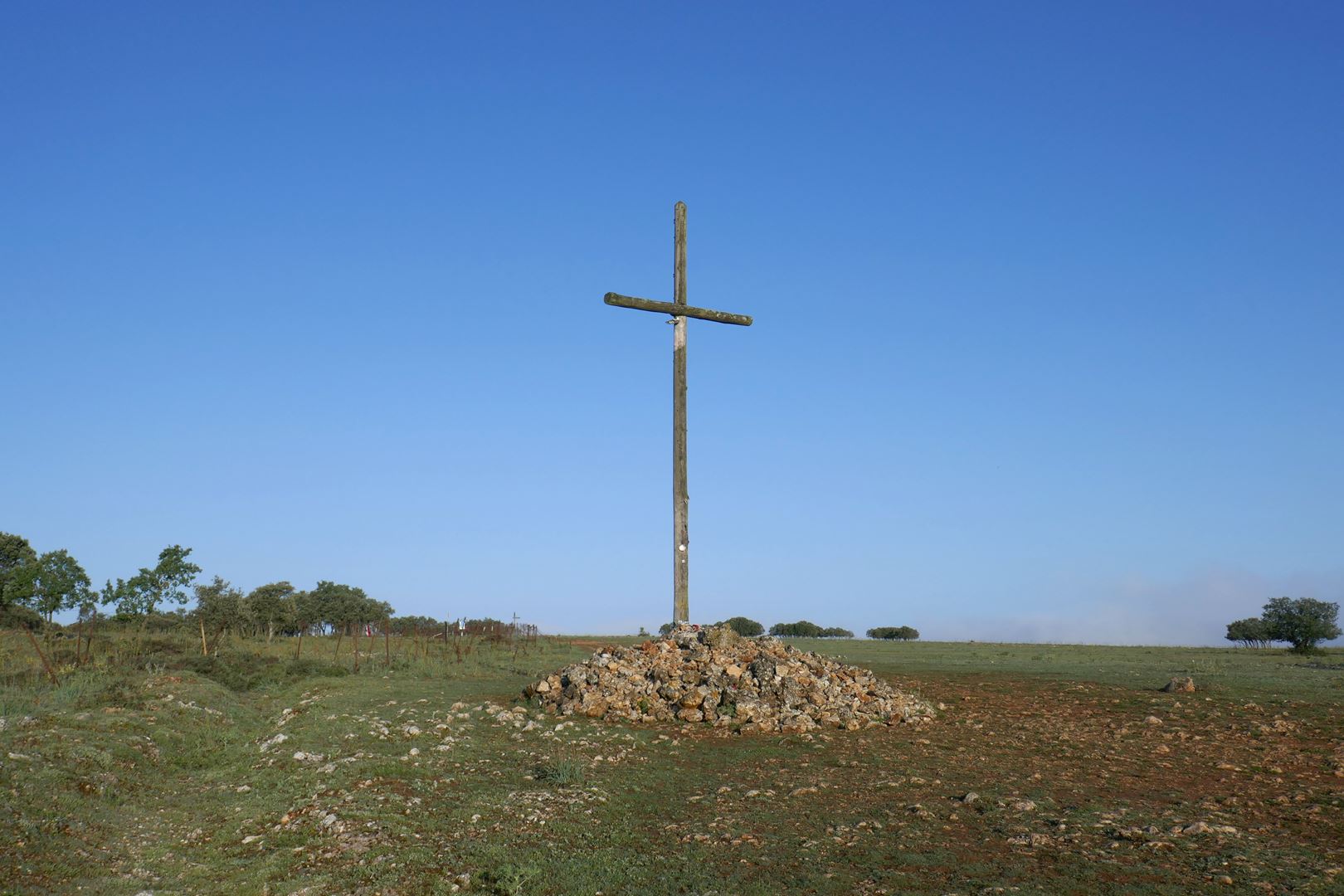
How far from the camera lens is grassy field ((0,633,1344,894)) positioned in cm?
931

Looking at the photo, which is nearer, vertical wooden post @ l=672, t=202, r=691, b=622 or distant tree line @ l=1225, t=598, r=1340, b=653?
vertical wooden post @ l=672, t=202, r=691, b=622

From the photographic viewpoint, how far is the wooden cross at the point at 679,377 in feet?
66.4

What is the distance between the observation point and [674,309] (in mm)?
Answer: 20875

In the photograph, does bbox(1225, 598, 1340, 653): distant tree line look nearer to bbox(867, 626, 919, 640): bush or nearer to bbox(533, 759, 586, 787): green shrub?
bbox(867, 626, 919, 640): bush

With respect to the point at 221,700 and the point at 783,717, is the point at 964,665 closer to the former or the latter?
the point at 783,717

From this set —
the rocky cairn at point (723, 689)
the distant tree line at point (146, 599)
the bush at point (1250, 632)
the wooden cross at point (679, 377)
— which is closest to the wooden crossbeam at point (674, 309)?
the wooden cross at point (679, 377)

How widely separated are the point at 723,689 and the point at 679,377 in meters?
6.82

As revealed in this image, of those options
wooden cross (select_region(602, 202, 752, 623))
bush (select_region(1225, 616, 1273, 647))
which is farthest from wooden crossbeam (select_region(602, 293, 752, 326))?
bush (select_region(1225, 616, 1273, 647))

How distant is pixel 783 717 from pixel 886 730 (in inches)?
71.7

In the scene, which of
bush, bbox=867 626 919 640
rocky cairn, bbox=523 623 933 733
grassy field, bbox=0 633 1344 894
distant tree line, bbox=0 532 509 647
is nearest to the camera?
grassy field, bbox=0 633 1344 894

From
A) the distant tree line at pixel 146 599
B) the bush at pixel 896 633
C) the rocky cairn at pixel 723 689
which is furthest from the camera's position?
the bush at pixel 896 633

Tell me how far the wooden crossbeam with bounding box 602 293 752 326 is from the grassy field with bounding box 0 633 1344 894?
8.49m

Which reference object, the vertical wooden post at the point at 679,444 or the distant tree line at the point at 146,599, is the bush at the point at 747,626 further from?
the vertical wooden post at the point at 679,444

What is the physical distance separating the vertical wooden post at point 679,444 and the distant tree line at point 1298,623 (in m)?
40.9
